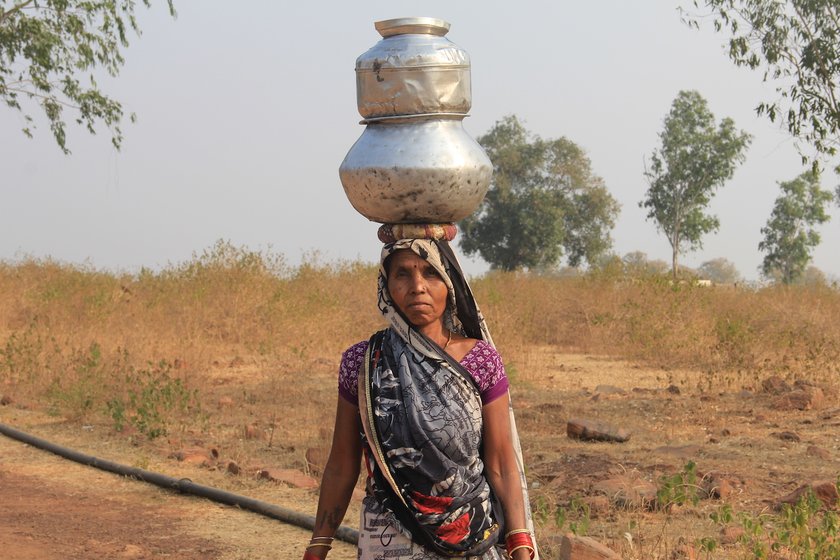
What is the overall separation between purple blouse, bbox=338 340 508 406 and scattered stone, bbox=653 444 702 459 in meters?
4.75

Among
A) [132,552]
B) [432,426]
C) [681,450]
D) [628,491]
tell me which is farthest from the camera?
[681,450]

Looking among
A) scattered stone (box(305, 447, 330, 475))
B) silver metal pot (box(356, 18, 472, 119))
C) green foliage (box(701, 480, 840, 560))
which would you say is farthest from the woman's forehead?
Answer: scattered stone (box(305, 447, 330, 475))

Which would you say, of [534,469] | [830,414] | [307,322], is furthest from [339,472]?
[307,322]

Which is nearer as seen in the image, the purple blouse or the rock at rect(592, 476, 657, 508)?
the purple blouse

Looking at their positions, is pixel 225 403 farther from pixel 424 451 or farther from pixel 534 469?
pixel 424 451

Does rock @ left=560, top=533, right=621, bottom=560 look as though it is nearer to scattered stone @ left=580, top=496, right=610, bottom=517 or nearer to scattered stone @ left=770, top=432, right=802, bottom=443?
scattered stone @ left=580, top=496, right=610, bottom=517

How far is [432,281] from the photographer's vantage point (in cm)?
228

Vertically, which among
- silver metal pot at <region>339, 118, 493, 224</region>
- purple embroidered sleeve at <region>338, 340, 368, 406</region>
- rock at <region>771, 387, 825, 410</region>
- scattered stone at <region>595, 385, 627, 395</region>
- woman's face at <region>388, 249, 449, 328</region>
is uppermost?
A: silver metal pot at <region>339, 118, 493, 224</region>

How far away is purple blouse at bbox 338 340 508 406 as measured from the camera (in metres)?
2.27

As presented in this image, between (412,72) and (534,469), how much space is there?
459cm

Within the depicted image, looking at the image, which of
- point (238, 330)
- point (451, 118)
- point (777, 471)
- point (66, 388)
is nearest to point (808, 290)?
point (238, 330)

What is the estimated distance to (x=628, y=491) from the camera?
5.43 meters

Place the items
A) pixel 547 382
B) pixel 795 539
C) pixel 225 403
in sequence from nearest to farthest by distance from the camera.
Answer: pixel 795 539 → pixel 225 403 → pixel 547 382

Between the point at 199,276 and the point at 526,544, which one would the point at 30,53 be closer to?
the point at 199,276
